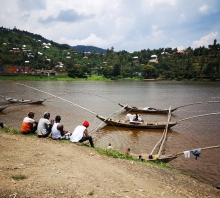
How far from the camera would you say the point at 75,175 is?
6023 millimetres

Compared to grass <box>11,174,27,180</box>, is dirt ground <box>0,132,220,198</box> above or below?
below

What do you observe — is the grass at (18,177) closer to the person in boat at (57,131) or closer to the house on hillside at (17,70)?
the person in boat at (57,131)

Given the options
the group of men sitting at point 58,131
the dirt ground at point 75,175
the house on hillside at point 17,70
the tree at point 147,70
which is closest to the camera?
the dirt ground at point 75,175

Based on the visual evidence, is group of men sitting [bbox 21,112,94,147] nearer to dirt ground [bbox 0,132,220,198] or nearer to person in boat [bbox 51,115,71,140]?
person in boat [bbox 51,115,71,140]

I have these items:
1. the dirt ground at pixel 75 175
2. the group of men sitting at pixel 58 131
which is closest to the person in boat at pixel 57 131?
the group of men sitting at pixel 58 131

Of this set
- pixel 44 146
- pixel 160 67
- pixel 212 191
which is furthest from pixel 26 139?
pixel 160 67

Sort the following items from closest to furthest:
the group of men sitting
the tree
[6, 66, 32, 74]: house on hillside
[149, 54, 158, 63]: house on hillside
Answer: the group of men sitting → [6, 66, 32, 74]: house on hillside → the tree → [149, 54, 158, 63]: house on hillside

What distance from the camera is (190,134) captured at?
1833 cm

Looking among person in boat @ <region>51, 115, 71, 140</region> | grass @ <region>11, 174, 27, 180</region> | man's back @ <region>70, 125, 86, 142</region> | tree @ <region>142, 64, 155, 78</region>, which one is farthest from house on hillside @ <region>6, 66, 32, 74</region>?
grass @ <region>11, 174, 27, 180</region>

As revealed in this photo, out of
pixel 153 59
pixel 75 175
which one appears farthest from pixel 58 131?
pixel 153 59

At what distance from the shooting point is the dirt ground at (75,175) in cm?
515

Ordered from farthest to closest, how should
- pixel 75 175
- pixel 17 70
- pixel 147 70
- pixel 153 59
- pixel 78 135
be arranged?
1. pixel 153 59
2. pixel 147 70
3. pixel 17 70
4. pixel 78 135
5. pixel 75 175

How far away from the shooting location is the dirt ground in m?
5.15

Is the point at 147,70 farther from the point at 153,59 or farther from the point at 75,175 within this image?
the point at 75,175
